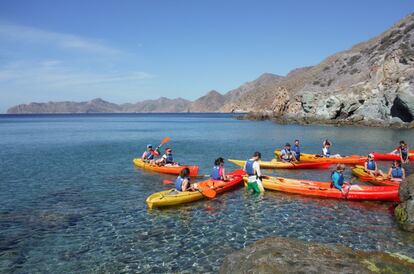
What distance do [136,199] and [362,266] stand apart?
12.8 meters

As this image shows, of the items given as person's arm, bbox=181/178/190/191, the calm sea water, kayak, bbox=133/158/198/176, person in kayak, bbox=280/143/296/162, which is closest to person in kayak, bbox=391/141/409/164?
the calm sea water

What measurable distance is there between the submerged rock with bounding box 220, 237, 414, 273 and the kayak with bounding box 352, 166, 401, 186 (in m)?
12.4

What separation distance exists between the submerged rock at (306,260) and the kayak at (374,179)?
12.4 m

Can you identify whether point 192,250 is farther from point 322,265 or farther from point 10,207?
point 10,207

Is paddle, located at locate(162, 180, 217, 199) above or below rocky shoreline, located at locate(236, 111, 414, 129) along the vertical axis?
→ above

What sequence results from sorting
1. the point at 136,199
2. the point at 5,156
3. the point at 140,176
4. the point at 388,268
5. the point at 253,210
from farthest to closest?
the point at 5,156, the point at 140,176, the point at 136,199, the point at 253,210, the point at 388,268

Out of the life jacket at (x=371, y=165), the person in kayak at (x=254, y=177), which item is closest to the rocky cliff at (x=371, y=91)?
the life jacket at (x=371, y=165)

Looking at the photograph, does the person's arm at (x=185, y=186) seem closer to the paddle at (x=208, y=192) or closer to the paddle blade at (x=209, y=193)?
the paddle at (x=208, y=192)

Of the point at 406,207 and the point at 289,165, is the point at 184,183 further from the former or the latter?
the point at 289,165

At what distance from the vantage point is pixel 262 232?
13.0m

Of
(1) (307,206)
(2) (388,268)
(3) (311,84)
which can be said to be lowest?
(1) (307,206)

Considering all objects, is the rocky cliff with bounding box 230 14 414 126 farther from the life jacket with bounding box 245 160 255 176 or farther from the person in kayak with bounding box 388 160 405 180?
the life jacket with bounding box 245 160 255 176

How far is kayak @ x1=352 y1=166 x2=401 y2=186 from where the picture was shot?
18.3 meters

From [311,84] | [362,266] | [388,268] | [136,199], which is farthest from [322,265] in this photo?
[311,84]
